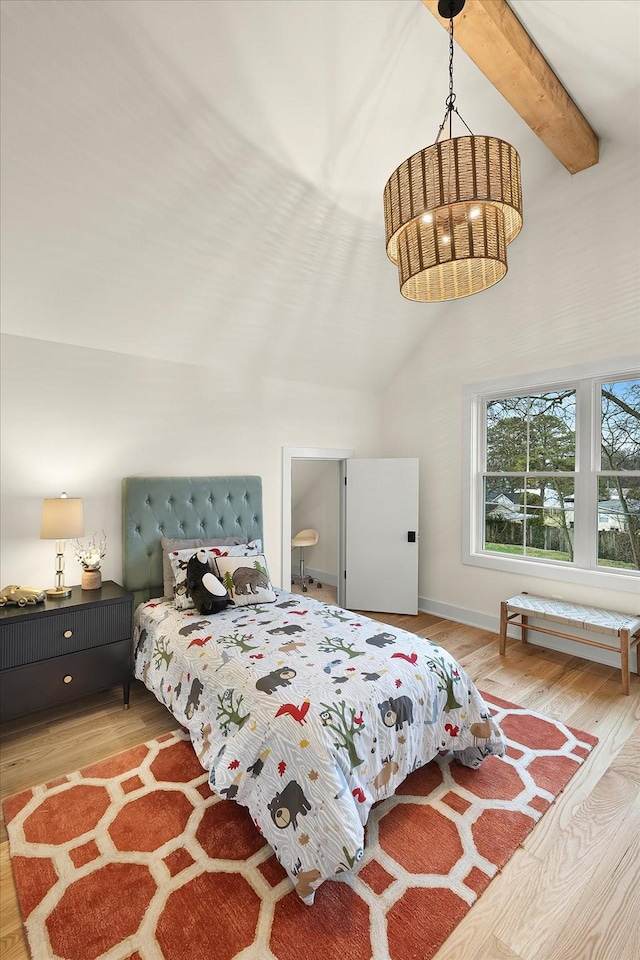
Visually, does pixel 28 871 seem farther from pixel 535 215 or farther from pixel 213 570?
pixel 535 215

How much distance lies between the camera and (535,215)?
146 inches

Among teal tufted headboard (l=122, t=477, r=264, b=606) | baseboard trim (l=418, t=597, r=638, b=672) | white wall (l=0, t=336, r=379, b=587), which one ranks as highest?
white wall (l=0, t=336, r=379, b=587)

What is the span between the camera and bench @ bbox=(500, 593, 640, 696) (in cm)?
293

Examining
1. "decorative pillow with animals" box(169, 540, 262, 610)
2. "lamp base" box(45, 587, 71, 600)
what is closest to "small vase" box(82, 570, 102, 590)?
"lamp base" box(45, 587, 71, 600)

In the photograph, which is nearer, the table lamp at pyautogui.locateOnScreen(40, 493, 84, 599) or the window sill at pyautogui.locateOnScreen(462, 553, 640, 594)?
the table lamp at pyautogui.locateOnScreen(40, 493, 84, 599)

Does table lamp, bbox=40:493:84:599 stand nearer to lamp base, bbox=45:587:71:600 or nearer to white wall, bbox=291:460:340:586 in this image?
lamp base, bbox=45:587:71:600

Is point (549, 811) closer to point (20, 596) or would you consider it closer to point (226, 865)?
point (226, 865)

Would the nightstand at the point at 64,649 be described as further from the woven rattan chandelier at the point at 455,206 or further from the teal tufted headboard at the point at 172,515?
the woven rattan chandelier at the point at 455,206

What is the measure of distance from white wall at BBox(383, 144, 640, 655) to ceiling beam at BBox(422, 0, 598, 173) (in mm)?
341

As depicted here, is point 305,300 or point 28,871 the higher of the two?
point 305,300

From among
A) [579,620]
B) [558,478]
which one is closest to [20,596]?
[579,620]

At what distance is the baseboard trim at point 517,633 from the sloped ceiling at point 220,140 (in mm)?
3127

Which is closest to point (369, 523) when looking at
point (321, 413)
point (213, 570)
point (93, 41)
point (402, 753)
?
point (321, 413)

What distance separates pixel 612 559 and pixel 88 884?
12.2ft
